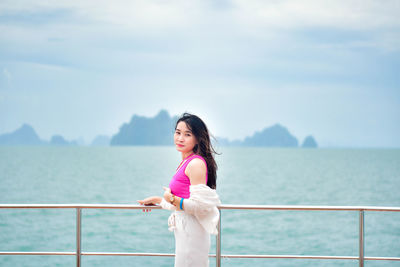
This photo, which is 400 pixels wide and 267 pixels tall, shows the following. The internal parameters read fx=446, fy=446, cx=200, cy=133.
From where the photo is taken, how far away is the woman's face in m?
2.47

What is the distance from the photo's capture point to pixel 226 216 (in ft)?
92.9

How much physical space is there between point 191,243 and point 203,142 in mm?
555

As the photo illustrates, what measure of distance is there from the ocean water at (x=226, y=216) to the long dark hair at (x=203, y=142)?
3.48 ft

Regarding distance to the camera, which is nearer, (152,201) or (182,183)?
(182,183)

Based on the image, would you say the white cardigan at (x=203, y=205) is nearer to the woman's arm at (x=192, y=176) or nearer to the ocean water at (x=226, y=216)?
the woman's arm at (x=192, y=176)

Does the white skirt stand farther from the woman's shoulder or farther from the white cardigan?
the woman's shoulder

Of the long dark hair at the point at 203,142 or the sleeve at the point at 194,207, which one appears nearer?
the sleeve at the point at 194,207

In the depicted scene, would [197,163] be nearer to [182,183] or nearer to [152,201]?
[182,183]

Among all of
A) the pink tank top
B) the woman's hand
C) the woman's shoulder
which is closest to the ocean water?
the woman's hand

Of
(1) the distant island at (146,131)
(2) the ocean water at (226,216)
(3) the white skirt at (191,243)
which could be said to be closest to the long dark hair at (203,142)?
(3) the white skirt at (191,243)

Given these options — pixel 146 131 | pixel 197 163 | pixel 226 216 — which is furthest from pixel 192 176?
pixel 146 131

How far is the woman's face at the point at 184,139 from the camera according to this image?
247 centimetres

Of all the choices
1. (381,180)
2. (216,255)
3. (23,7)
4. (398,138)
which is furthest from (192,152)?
(398,138)

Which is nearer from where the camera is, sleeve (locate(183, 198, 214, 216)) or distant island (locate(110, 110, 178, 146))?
sleeve (locate(183, 198, 214, 216))
